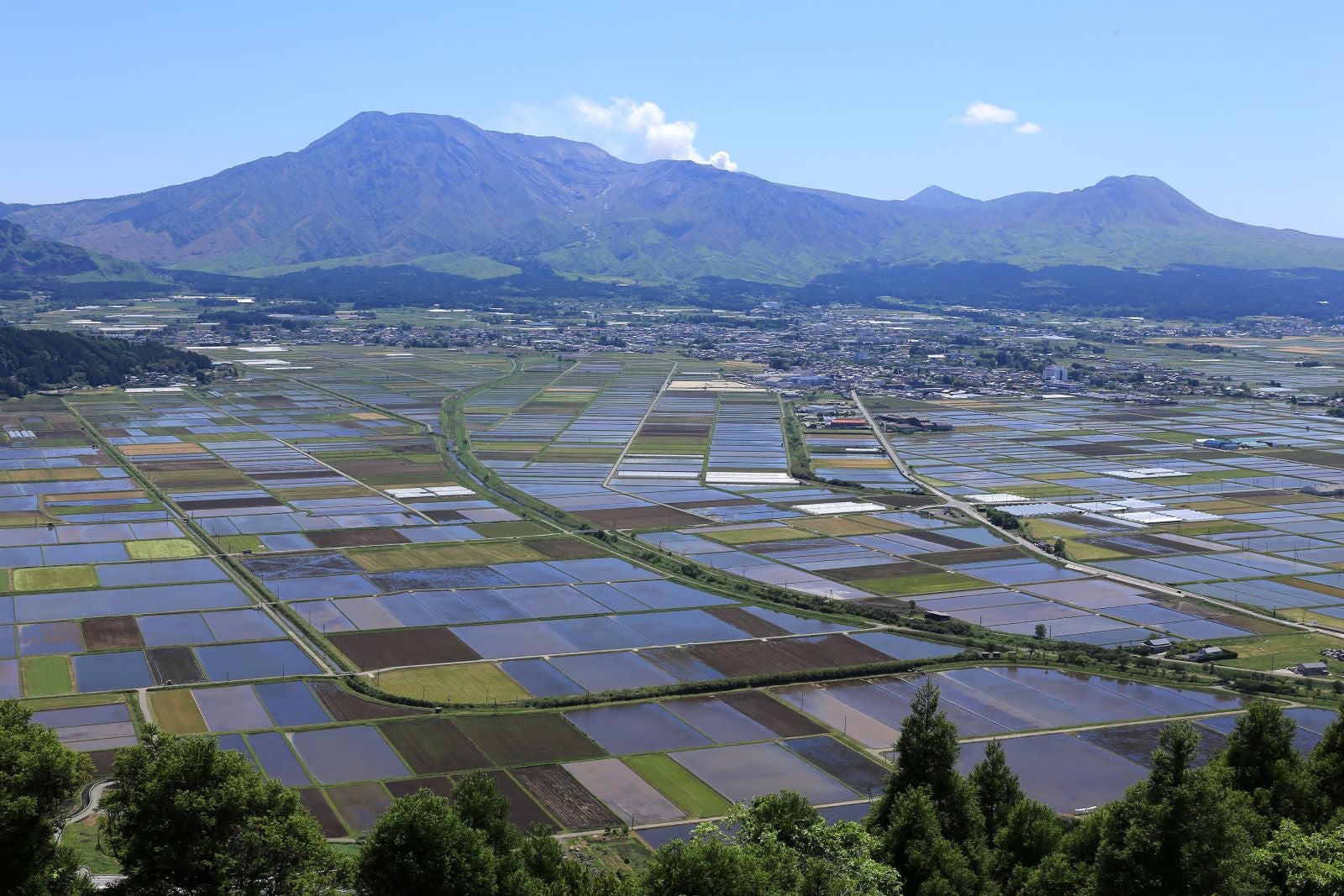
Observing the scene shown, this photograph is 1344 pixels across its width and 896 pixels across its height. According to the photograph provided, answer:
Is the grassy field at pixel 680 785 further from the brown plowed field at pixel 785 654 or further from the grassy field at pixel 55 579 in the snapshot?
the grassy field at pixel 55 579

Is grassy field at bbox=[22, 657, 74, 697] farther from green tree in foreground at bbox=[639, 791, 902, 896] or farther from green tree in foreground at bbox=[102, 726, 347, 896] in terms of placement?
green tree in foreground at bbox=[639, 791, 902, 896]

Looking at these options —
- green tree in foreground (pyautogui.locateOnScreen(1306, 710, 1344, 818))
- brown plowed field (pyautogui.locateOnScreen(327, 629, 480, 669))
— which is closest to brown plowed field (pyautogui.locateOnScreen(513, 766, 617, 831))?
brown plowed field (pyautogui.locateOnScreen(327, 629, 480, 669))

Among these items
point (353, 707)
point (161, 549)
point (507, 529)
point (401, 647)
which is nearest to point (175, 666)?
point (401, 647)

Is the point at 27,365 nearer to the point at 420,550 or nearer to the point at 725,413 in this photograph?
the point at 725,413

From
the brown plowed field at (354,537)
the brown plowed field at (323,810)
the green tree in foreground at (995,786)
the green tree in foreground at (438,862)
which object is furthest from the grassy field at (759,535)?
the green tree in foreground at (438,862)

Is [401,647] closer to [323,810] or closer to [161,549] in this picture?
[323,810]
